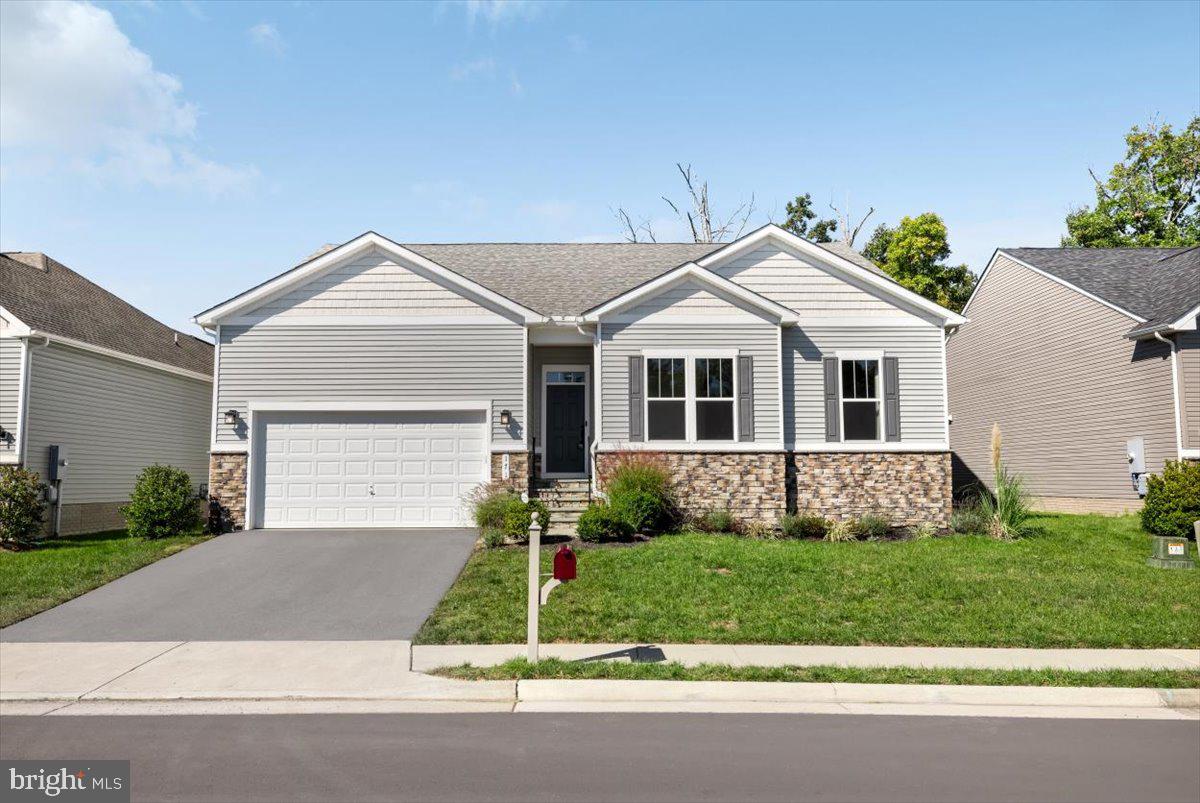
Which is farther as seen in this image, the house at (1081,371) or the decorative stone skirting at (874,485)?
the house at (1081,371)

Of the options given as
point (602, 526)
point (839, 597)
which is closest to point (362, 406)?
point (602, 526)

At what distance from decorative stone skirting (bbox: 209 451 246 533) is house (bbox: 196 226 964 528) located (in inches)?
1.5

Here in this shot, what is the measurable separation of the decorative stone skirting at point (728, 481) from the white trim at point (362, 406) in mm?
2617

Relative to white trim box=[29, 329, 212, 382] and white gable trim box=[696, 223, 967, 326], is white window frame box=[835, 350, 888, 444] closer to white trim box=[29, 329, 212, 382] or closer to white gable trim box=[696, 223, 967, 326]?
white gable trim box=[696, 223, 967, 326]

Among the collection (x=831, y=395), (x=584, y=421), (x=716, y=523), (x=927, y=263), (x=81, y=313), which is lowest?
(x=716, y=523)

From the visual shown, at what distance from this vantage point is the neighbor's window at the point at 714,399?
53.9ft

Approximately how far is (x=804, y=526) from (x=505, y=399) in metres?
6.10

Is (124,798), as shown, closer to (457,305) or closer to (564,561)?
(564,561)

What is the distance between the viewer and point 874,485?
55.4ft

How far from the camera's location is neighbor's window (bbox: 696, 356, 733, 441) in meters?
16.4

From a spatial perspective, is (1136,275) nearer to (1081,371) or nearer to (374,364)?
(1081,371)

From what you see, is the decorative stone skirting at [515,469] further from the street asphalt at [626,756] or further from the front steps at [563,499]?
the street asphalt at [626,756]

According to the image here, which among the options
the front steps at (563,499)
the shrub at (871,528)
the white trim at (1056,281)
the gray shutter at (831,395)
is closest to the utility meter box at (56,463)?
the front steps at (563,499)

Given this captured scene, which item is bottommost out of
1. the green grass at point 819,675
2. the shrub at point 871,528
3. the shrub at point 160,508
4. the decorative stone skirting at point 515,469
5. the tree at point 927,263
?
the green grass at point 819,675
